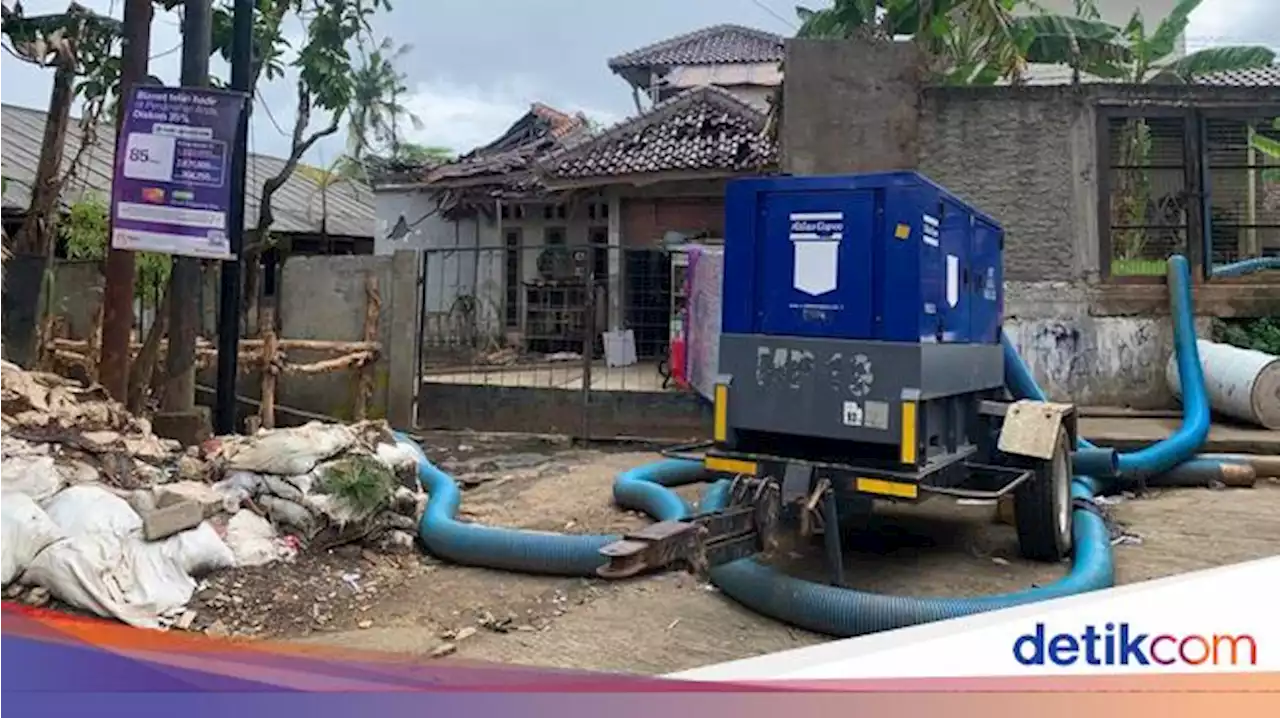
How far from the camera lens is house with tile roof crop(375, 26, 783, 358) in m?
16.0

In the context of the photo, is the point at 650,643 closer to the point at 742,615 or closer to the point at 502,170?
the point at 742,615

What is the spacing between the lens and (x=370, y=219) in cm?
2723

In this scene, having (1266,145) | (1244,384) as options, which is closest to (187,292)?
(1244,384)

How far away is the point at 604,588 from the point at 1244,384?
7346 millimetres

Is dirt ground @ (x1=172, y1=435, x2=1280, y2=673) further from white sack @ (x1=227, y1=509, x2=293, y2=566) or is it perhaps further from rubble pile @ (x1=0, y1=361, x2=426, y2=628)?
rubble pile @ (x1=0, y1=361, x2=426, y2=628)

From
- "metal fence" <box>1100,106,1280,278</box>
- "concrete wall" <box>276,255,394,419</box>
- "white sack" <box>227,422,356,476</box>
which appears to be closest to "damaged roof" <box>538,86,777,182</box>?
"metal fence" <box>1100,106,1280,278</box>

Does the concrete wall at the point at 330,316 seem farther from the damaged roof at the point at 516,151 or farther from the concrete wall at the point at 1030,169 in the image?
the damaged roof at the point at 516,151

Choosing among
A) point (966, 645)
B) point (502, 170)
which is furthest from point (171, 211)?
point (502, 170)

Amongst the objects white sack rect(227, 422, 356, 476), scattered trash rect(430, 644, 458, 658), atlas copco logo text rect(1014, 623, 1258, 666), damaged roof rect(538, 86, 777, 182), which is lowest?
scattered trash rect(430, 644, 458, 658)

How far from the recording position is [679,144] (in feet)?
58.9

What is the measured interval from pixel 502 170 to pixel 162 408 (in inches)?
521

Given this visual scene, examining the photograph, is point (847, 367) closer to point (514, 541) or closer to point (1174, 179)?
point (514, 541)

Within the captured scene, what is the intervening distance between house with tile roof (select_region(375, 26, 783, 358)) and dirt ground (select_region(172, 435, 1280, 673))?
6.93 meters

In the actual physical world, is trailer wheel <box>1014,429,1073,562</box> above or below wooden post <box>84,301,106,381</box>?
below
